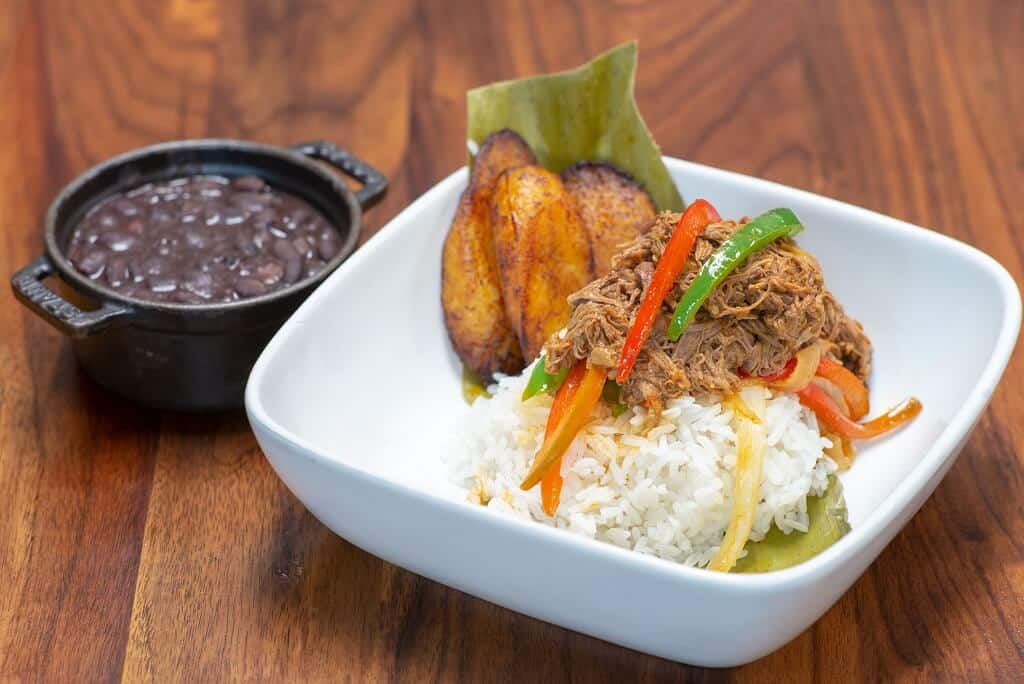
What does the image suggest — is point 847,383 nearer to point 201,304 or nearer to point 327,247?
point 327,247

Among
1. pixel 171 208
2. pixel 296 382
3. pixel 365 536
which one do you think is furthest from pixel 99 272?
pixel 365 536

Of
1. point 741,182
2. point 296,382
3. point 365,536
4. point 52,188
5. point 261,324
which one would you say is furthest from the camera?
point 52,188

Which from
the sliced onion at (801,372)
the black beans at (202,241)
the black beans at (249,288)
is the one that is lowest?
the black beans at (202,241)

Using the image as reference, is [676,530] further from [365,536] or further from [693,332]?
[365,536]

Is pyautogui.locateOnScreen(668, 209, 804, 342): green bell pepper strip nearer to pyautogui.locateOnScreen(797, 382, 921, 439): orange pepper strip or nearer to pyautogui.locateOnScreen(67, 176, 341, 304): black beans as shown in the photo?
pyautogui.locateOnScreen(797, 382, 921, 439): orange pepper strip

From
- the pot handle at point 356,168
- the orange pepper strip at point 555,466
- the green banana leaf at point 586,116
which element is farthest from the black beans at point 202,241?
the orange pepper strip at point 555,466

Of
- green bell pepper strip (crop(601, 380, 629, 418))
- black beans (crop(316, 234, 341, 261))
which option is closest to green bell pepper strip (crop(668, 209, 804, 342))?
green bell pepper strip (crop(601, 380, 629, 418))

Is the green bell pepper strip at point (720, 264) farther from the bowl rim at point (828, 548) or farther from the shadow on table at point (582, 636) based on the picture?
the shadow on table at point (582, 636)
